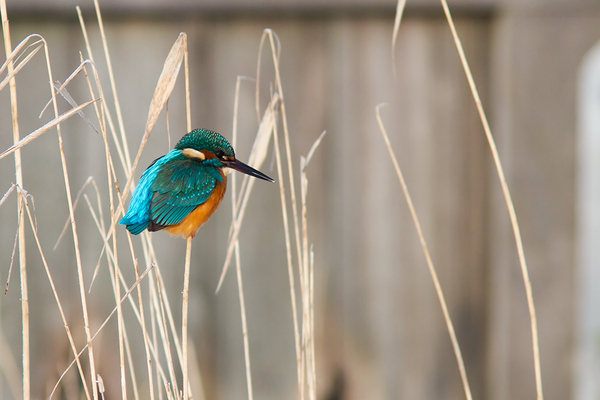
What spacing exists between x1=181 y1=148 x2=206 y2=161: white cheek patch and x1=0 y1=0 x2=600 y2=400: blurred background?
2.25ft

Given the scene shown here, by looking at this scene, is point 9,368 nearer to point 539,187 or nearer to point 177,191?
point 177,191

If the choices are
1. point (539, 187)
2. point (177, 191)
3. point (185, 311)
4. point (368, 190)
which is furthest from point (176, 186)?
point (539, 187)

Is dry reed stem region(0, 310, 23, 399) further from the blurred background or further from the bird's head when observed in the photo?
the bird's head

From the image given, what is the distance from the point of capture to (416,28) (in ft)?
3.72

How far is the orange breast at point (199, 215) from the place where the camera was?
1.54ft

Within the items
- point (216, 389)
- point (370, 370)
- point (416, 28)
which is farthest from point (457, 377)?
point (416, 28)

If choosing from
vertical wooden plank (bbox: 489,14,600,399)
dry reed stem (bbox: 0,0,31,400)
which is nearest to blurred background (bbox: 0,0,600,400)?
vertical wooden plank (bbox: 489,14,600,399)

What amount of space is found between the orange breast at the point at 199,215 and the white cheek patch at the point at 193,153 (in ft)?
0.12

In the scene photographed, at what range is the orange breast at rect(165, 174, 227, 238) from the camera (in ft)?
1.54

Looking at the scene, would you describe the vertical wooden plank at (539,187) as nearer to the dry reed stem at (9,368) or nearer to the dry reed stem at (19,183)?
the dry reed stem at (19,183)

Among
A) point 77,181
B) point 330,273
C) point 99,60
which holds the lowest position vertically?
point 330,273

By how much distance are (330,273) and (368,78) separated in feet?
1.55

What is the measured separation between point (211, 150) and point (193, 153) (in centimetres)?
3

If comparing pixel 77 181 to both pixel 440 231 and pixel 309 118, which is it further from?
pixel 440 231
